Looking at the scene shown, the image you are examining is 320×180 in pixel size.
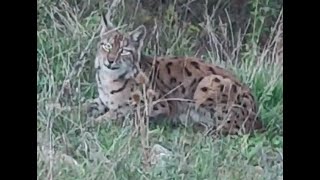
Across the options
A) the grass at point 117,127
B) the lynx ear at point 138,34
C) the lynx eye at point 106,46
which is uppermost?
the lynx ear at point 138,34

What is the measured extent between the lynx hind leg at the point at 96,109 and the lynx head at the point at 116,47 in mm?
82

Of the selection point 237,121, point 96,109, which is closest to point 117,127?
point 96,109

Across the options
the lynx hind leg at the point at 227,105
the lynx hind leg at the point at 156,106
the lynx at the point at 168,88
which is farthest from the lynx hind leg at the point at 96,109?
the lynx hind leg at the point at 227,105

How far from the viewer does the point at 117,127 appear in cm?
190

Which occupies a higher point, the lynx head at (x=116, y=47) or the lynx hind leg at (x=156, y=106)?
the lynx head at (x=116, y=47)

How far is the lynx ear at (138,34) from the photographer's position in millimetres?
1894

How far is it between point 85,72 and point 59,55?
2.9 inches

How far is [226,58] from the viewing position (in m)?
1.91

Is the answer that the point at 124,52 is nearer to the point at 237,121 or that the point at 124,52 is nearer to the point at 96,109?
the point at 96,109

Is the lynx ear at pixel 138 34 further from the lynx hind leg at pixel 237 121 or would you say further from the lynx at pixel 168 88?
the lynx hind leg at pixel 237 121

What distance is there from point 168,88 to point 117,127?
16 cm

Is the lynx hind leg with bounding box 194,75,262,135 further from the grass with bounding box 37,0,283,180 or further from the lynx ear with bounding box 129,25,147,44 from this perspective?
the lynx ear with bounding box 129,25,147,44
